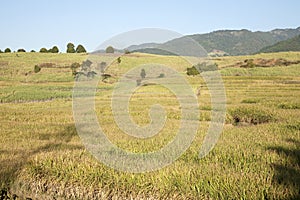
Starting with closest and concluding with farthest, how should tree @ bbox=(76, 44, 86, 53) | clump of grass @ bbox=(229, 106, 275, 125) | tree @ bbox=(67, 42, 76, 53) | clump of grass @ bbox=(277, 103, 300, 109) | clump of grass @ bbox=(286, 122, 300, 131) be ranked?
clump of grass @ bbox=(286, 122, 300, 131) → clump of grass @ bbox=(229, 106, 275, 125) → clump of grass @ bbox=(277, 103, 300, 109) → tree @ bbox=(67, 42, 76, 53) → tree @ bbox=(76, 44, 86, 53)

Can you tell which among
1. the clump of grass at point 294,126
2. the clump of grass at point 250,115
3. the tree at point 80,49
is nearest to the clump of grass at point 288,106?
the clump of grass at point 250,115

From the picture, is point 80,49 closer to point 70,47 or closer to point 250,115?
point 70,47

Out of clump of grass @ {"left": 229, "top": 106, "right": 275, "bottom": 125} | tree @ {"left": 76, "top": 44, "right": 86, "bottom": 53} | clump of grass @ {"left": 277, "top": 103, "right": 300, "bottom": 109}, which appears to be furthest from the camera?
tree @ {"left": 76, "top": 44, "right": 86, "bottom": 53}

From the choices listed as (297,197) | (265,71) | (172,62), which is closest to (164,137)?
(297,197)

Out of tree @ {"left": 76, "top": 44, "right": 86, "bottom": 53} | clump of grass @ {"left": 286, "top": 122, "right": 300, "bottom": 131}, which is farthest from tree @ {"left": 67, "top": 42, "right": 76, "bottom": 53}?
clump of grass @ {"left": 286, "top": 122, "right": 300, "bottom": 131}

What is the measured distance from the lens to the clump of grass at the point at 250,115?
1827 cm

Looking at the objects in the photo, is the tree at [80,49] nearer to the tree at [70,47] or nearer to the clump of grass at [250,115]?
the tree at [70,47]

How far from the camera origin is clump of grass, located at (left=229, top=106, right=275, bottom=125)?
18.3m

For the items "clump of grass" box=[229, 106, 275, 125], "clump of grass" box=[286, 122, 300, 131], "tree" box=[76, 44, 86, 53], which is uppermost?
"tree" box=[76, 44, 86, 53]

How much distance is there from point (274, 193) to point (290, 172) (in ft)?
4.01

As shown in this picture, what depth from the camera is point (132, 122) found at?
51.1 feet

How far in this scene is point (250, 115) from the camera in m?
19.3

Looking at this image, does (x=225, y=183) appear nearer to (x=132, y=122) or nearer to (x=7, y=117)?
(x=132, y=122)

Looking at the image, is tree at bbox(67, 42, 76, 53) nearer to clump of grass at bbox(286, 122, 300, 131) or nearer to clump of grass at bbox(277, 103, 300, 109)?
clump of grass at bbox(277, 103, 300, 109)
